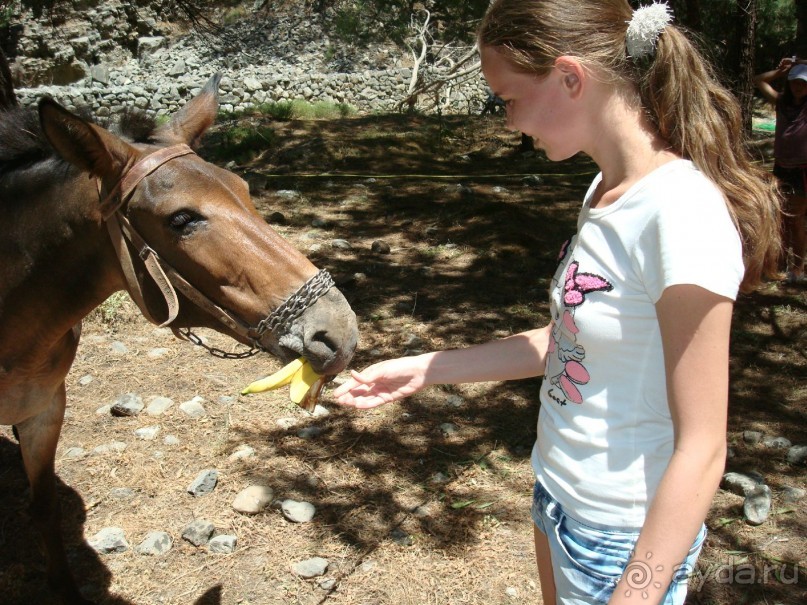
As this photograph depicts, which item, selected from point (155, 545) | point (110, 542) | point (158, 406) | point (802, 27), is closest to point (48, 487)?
point (110, 542)

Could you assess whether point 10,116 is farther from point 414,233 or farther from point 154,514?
point 414,233

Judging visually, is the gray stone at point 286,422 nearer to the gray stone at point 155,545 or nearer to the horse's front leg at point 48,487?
the gray stone at point 155,545

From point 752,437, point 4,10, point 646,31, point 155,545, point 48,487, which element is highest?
point 646,31

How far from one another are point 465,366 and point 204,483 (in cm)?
227

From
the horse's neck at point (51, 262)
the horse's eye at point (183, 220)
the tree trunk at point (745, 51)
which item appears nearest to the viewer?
the horse's eye at point (183, 220)

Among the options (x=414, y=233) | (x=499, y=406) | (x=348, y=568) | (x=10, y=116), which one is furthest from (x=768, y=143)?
(x=10, y=116)

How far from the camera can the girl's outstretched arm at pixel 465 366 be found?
186cm

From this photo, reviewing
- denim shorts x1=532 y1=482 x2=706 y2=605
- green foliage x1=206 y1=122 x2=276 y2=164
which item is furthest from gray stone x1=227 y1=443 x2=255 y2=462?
green foliage x1=206 y1=122 x2=276 y2=164

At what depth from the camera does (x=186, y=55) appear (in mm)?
26188

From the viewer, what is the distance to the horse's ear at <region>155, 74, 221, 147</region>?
8.64 ft

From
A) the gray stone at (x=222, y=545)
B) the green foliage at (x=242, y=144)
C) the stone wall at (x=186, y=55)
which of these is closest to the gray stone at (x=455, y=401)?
the gray stone at (x=222, y=545)

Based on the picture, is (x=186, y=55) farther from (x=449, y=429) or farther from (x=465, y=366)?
(x=465, y=366)

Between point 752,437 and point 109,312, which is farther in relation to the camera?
point 109,312

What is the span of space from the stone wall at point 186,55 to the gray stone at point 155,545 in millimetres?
19438
